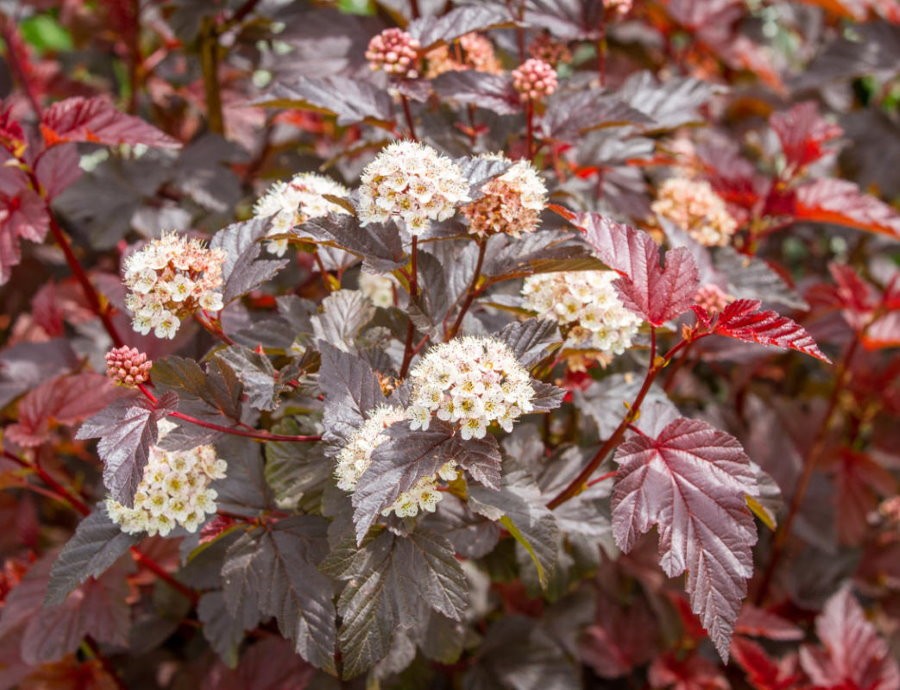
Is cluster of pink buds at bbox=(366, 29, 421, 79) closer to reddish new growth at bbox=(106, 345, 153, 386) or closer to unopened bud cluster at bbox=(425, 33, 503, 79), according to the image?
unopened bud cluster at bbox=(425, 33, 503, 79)

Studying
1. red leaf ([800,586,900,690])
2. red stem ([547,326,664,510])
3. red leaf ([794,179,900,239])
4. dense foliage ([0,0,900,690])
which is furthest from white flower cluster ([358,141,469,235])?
red leaf ([800,586,900,690])

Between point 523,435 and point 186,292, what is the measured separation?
1.87 ft

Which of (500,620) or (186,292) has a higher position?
(186,292)

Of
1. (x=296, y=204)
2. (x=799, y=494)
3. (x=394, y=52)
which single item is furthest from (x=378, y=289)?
(x=799, y=494)

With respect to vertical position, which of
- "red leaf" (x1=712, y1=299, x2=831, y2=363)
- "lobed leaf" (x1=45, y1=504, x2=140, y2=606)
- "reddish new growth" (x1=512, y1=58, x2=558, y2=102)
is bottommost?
"lobed leaf" (x1=45, y1=504, x2=140, y2=606)

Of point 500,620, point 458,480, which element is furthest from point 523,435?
point 500,620

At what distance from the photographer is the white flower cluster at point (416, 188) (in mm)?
1029

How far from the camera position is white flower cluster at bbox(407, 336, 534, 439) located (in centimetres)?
98

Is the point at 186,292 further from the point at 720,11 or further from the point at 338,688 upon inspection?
the point at 720,11

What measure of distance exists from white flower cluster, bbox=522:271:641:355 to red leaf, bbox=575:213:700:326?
0.07m

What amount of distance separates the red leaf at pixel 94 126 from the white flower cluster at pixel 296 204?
28 cm

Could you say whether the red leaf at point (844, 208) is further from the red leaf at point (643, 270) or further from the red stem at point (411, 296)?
the red stem at point (411, 296)

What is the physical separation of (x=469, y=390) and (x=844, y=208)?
113 cm

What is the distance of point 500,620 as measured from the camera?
1712mm
